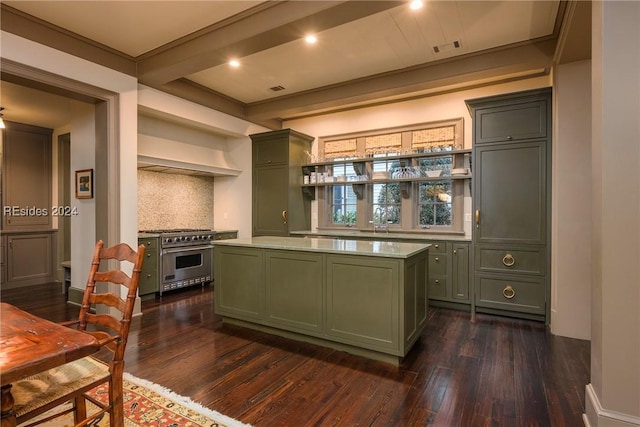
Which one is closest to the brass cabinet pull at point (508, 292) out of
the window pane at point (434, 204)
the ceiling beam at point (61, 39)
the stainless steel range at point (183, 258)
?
the window pane at point (434, 204)

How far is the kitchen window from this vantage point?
4688mm

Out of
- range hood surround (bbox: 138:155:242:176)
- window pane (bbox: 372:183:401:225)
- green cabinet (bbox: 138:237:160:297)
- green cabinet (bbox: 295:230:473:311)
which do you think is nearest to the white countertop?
green cabinet (bbox: 295:230:473:311)

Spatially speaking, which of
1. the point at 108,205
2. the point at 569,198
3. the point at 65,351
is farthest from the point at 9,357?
the point at 569,198

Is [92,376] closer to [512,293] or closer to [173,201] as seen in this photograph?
[512,293]

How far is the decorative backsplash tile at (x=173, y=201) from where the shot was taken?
17.5ft

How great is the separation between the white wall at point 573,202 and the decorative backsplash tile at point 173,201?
551 centimetres

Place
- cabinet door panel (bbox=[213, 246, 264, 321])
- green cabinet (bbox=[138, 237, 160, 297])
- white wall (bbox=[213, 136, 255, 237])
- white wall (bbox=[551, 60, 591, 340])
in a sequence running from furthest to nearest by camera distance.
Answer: white wall (bbox=[213, 136, 255, 237]) → green cabinet (bbox=[138, 237, 160, 297]) → cabinet door panel (bbox=[213, 246, 264, 321]) → white wall (bbox=[551, 60, 591, 340])

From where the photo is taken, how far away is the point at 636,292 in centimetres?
165

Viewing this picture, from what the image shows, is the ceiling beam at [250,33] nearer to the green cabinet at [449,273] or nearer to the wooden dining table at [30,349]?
the wooden dining table at [30,349]

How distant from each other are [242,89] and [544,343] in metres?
4.90

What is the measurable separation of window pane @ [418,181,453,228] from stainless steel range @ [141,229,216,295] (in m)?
3.48

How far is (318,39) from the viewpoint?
11.4 feet

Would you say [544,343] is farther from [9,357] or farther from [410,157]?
[9,357]

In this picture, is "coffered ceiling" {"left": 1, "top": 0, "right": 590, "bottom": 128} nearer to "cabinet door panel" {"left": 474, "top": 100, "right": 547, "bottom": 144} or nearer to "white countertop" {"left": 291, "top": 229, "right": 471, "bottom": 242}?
"cabinet door panel" {"left": 474, "top": 100, "right": 547, "bottom": 144}
